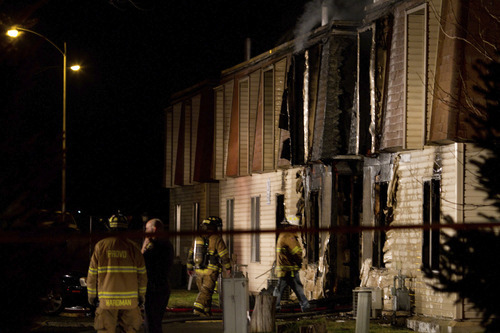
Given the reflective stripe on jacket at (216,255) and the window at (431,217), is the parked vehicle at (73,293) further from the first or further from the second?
the window at (431,217)

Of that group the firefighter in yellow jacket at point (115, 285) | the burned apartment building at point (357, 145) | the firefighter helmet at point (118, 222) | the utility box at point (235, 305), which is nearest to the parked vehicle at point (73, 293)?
the burned apartment building at point (357, 145)

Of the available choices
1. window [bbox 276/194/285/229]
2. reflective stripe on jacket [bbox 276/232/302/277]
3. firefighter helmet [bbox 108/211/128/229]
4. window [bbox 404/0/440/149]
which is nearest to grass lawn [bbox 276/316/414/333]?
reflective stripe on jacket [bbox 276/232/302/277]

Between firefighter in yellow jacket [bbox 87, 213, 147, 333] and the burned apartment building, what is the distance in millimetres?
2373

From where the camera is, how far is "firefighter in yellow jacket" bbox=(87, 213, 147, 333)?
1112cm

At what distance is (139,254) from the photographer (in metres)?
11.5

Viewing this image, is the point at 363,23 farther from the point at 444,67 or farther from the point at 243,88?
the point at 243,88

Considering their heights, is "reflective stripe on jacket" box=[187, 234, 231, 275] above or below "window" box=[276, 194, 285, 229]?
below

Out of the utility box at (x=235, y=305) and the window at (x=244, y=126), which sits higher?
the window at (x=244, y=126)

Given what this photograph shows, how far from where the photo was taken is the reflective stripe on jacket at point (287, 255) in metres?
19.8

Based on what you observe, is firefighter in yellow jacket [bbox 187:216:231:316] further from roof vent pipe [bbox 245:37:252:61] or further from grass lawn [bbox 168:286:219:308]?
roof vent pipe [bbox 245:37:252:61]

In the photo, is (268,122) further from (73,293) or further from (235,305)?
(235,305)

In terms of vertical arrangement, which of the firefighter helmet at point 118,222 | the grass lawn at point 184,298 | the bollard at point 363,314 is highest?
the firefighter helmet at point 118,222

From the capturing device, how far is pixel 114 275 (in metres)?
11.2

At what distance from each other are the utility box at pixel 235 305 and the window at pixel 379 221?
670 centimetres
